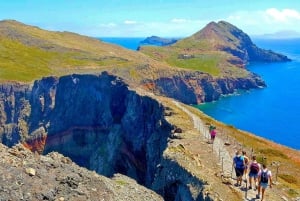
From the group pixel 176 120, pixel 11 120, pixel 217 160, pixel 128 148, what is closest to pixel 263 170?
pixel 217 160

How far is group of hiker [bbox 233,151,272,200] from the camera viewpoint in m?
39.5

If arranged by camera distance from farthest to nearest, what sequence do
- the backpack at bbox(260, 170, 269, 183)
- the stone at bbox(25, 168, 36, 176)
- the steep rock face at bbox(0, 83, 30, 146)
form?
the steep rock face at bbox(0, 83, 30, 146)
the stone at bbox(25, 168, 36, 176)
the backpack at bbox(260, 170, 269, 183)

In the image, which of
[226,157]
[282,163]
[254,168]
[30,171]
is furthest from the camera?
[282,163]

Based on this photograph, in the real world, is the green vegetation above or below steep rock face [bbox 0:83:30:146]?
above

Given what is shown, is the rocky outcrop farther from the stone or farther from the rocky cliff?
the rocky cliff

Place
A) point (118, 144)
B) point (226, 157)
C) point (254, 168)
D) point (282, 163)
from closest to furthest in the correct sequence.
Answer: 1. point (254, 168)
2. point (226, 157)
3. point (282, 163)
4. point (118, 144)

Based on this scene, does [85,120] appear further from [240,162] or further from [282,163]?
[240,162]

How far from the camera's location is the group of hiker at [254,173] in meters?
39.5

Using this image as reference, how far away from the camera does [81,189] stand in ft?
135

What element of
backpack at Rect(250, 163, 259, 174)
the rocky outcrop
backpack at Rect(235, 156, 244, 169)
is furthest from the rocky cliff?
backpack at Rect(250, 163, 259, 174)

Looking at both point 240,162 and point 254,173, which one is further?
point 240,162

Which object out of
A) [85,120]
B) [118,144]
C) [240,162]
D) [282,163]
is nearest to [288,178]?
[282,163]

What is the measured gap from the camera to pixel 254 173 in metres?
41.4

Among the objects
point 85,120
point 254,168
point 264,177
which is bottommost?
point 85,120
